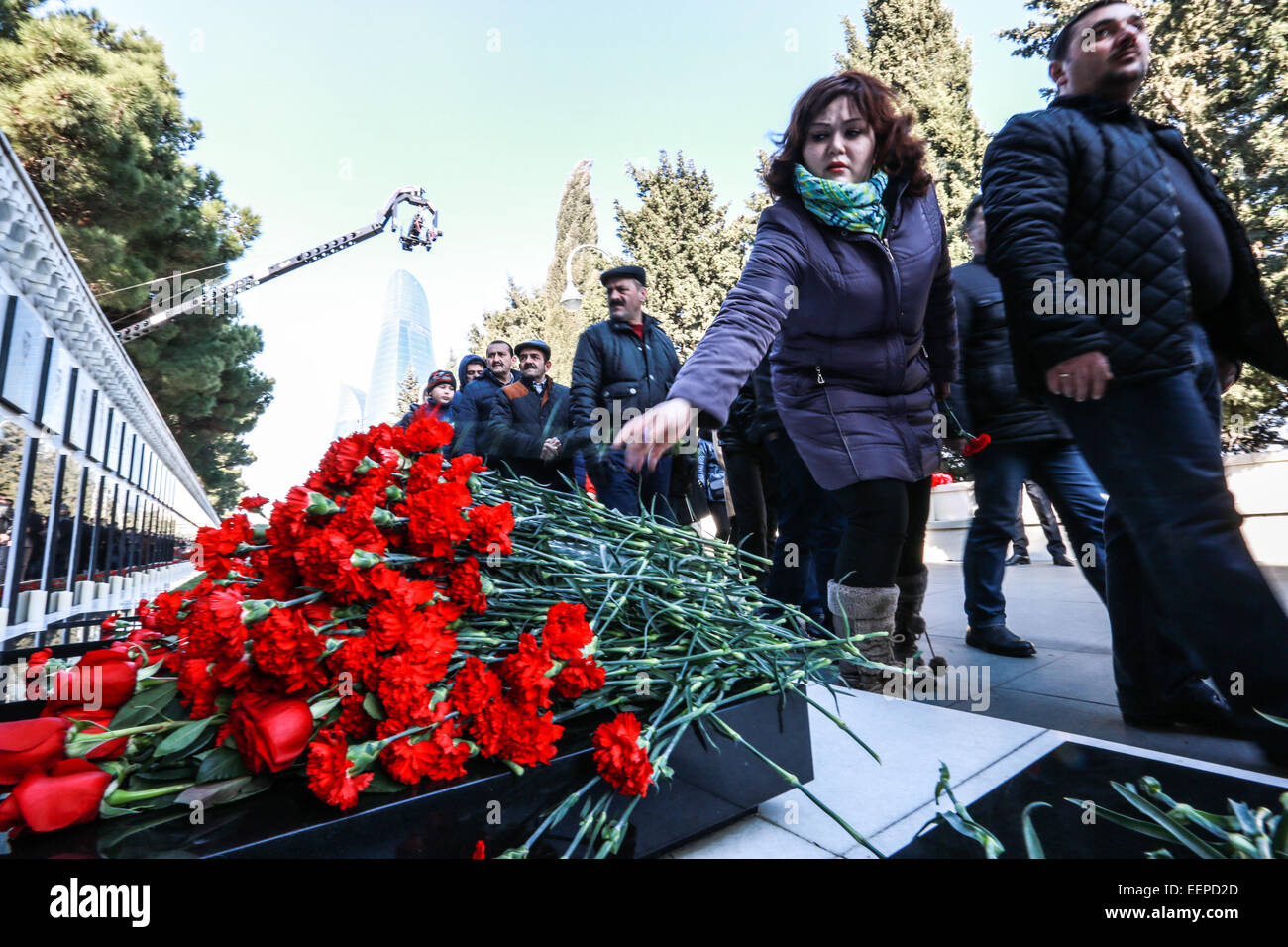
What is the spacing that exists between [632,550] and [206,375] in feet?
65.6

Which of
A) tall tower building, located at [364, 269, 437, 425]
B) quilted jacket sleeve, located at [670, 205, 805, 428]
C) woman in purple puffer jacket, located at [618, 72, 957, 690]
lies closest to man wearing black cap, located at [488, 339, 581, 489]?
woman in purple puffer jacket, located at [618, 72, 957, 690]

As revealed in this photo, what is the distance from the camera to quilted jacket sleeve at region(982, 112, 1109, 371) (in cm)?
180

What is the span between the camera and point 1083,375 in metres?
1.77

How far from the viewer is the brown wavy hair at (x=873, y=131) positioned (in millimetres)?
2184

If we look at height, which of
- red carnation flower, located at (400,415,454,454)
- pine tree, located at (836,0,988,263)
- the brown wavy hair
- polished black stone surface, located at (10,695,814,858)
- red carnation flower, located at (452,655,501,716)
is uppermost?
pine tree, located at (836,0,988,263)

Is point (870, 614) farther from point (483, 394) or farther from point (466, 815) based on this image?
point (483, 394)

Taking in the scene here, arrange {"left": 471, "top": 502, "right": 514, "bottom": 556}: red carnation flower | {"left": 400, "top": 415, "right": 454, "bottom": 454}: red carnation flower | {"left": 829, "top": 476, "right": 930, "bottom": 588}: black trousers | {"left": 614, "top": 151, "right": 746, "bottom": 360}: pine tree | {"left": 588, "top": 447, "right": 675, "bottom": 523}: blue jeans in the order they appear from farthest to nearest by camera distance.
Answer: {"left": 614, "top": 151, "right": 746, "bottom": 360}: pine tree, {"left": 588, "top": 447, "right": 675, "bottom": 523}: blue jeans, {"left": 829, "top": 476, "right": 930, "bottom": 588}: black trousers, {"left": 400, "top": 415, "right": 454, "bottom": 454}: red carnation flower, {"left": 471, "top": 502, "right": 514, "bottom": 556}: red carnation flower

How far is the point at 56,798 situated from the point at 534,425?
4728mm

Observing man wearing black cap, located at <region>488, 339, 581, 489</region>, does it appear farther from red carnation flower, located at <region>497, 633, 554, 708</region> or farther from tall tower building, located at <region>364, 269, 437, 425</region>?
tall tower building, located at <region>364, 269, 437, 425</region>

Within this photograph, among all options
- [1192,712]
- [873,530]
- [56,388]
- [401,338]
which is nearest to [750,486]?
[873,530]

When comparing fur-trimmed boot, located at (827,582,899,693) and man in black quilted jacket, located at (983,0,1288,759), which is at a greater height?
man in black quilted jacket, located at (983,0,1288,759)

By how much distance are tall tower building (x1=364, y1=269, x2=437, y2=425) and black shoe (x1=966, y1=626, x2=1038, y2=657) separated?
334 feet

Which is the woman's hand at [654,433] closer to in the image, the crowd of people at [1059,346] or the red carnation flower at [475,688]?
the crowd of people at [1059,346]
